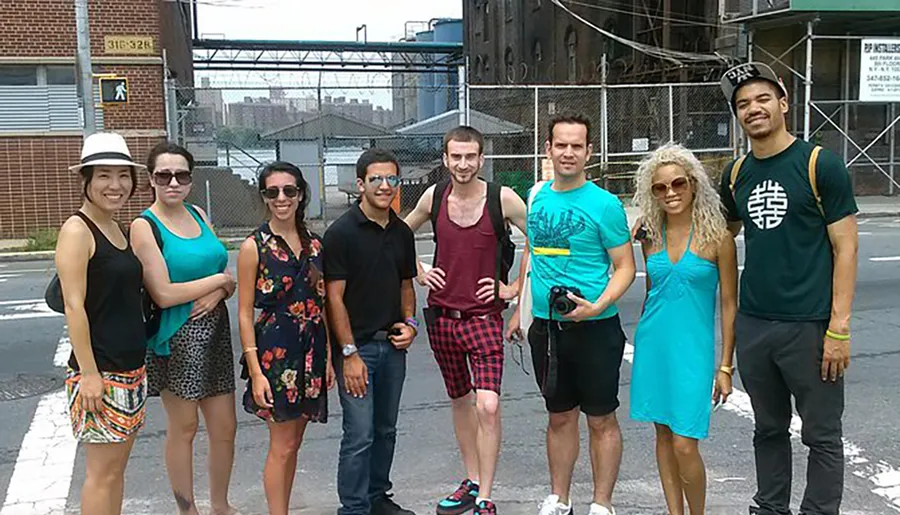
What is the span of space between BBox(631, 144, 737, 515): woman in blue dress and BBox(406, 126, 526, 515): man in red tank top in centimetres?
79

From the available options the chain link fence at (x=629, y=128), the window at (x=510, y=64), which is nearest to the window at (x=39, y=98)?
the chain link fence at (x=629, y=128)

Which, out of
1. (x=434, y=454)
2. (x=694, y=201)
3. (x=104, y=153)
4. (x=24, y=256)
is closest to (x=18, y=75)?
(x=24, y=256)

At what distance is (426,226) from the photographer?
1817 centimetres

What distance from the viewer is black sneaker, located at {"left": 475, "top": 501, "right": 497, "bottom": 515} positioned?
4.24m

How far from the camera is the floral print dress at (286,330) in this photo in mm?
3812

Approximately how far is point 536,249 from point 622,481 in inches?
63.5

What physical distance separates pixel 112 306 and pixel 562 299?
6.29ft

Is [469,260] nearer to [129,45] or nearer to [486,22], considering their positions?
[129,45]

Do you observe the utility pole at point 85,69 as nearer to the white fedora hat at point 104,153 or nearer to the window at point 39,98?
the window at point 39,98

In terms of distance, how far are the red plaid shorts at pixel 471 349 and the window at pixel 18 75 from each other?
15557 millimetres

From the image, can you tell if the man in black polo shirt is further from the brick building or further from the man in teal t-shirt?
the brick building

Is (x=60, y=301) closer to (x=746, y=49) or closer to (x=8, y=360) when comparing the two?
(x=8, y=360)

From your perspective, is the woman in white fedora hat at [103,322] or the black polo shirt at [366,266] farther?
the black polo shirt at [366,266]

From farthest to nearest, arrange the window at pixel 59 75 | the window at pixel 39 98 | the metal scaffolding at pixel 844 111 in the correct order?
the metal scaffolding at pixel 844 111 < the window at pixel 59 75 < the window at pixel 39 98
